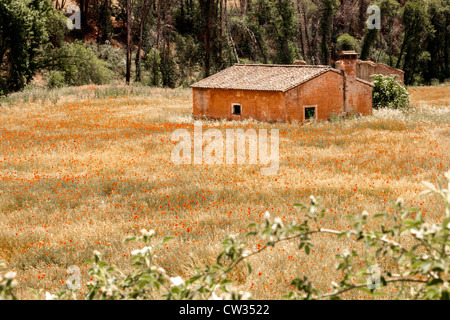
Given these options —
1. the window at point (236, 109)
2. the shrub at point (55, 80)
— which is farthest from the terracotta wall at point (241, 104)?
the shrub at point (55, 80)

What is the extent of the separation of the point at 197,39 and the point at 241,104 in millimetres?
39375

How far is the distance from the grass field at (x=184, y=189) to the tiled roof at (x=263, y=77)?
278 centimetres

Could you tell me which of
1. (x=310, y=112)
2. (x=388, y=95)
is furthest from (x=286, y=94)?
(x=388, y=95)

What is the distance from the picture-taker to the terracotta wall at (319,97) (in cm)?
2887

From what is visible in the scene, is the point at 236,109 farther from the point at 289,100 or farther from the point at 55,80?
the point at 55,80

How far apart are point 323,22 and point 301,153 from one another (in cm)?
4294

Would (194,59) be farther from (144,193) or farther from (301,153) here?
(144,193)

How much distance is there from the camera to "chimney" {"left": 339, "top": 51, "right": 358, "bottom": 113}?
102 feet

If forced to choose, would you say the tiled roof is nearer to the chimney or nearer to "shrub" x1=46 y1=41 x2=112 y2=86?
the chimney

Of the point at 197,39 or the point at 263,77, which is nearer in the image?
the point at 263,77

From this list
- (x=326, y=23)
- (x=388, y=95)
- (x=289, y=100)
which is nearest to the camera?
(x=289, y=100)

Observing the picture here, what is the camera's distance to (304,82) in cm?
2902

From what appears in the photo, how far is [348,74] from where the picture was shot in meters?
31.5
